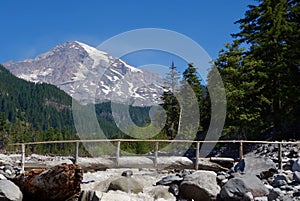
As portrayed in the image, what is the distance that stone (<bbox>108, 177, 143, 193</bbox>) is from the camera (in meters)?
11.5

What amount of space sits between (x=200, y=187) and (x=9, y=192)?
520cm

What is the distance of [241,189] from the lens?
1027 centimetres

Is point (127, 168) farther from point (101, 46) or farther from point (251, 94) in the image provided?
point (251, 94)

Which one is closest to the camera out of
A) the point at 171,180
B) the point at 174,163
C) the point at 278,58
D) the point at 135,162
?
the point at 171,180

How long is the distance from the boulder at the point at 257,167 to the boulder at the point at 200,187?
56.6 inches

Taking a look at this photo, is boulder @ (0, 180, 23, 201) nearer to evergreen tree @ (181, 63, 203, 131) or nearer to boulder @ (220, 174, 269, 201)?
boulder @ (220, 174, 269, 201)

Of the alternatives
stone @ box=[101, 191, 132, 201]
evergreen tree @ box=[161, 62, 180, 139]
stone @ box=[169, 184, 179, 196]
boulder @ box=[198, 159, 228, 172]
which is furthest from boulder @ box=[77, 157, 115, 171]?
evergreen tree @ box=[161, 62, 180, 139]

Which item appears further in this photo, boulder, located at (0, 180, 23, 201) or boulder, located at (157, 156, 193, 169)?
boulder, located at (157, 156, 193, 169)

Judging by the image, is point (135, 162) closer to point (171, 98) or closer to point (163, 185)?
point (163, 185)

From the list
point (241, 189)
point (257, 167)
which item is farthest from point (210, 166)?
point (241, 189)

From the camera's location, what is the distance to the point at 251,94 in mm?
25281

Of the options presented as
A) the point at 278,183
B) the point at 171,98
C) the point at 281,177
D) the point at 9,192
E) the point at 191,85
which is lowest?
the point at 9,192

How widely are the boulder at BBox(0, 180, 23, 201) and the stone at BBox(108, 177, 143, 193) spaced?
9.14ft

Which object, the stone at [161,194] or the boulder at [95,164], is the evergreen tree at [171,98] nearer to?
the boulder at [95,164]
